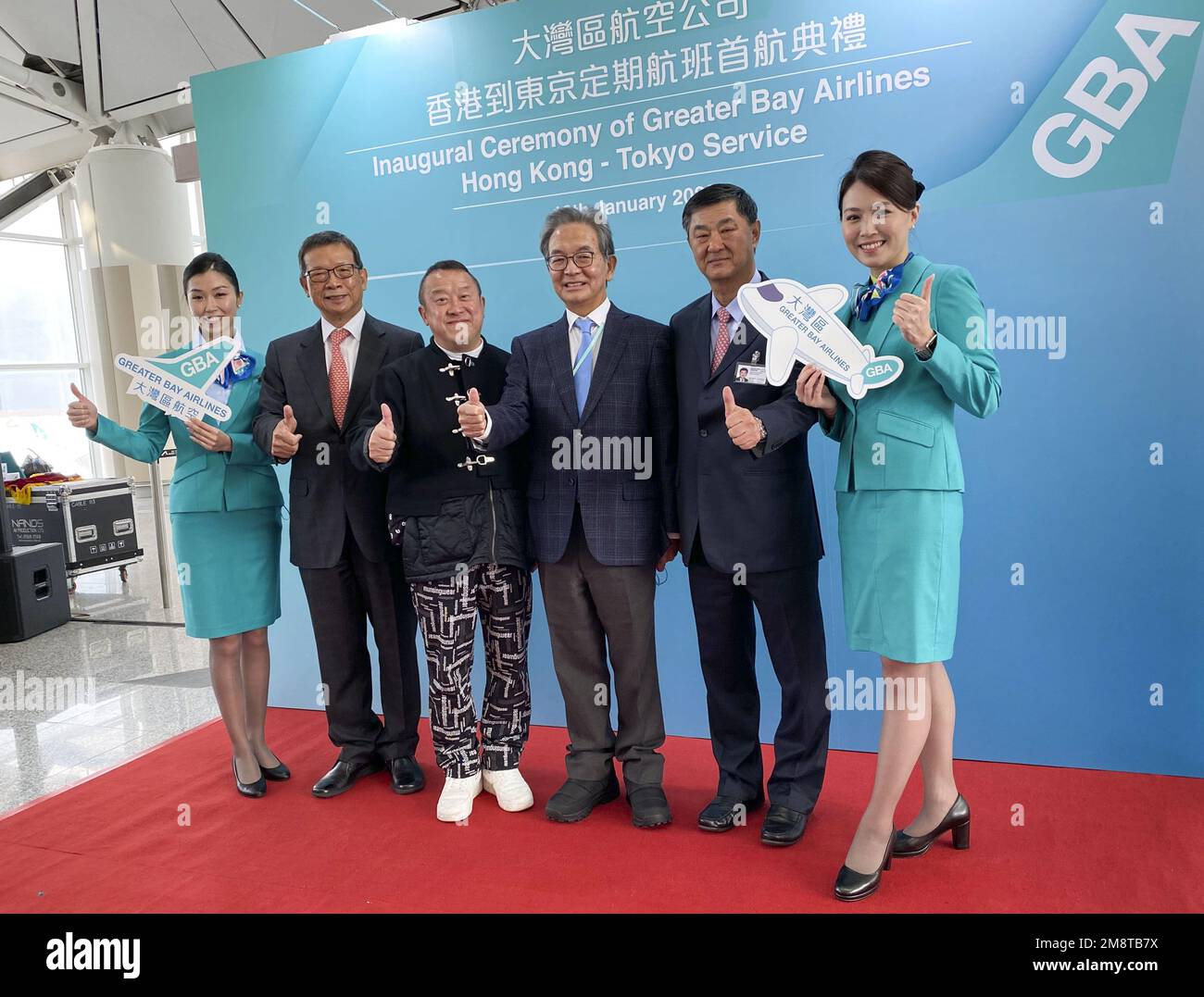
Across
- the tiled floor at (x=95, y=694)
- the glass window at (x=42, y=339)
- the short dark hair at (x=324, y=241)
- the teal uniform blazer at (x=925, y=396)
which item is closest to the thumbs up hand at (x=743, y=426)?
the teal uniform blazer at (x=925, y=396)

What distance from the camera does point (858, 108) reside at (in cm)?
300

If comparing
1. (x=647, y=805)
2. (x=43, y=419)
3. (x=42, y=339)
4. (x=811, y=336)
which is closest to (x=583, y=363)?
(x=811, y=336)

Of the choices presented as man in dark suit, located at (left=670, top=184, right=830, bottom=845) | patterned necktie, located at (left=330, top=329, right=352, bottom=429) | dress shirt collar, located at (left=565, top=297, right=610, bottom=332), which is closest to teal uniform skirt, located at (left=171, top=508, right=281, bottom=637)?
patterned necktie, located at (left=330, top=329, right=352, bottom=429)

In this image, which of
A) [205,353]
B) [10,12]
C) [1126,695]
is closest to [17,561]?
[205,353]

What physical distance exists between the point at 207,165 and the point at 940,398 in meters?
3.38

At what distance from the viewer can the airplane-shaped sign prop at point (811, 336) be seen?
87.0 inches

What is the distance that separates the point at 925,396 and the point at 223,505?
229 cm

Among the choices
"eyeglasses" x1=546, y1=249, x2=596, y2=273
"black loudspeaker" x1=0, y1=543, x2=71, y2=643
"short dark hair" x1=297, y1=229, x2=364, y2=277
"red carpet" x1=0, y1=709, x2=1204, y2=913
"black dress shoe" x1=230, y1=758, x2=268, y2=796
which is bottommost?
"red carpet" x1=0, y1=709, x2=1204, y2=913

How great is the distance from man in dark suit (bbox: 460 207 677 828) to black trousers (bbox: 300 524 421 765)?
64 cm

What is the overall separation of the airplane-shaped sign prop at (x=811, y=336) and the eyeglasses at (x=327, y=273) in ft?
4.46

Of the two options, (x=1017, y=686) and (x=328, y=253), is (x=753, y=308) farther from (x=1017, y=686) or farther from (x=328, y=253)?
(x=1017, y=686)

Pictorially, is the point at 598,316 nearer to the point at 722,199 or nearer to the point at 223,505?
the point at 722,199

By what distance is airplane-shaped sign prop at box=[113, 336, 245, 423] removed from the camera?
2965 mm

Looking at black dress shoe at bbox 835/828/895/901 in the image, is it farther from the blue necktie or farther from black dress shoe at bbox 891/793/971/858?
the blue necktie
